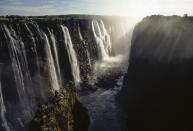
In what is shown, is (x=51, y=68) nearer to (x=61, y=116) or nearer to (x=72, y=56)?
(x=72, y=56)

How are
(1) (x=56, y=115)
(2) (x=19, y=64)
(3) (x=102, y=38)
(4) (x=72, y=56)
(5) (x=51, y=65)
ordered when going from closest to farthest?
(1) (x=56, y=115), (2) (x=19, y=64), (5) (x=51, y=65), (4) (x=72, y=56), (3) (x=102, y=38)

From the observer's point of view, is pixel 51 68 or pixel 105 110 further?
pixel 51 68

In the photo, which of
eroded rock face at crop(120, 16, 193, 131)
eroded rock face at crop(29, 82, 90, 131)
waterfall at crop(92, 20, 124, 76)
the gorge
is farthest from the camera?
waterfall at crop(92, 20, 124, 76)

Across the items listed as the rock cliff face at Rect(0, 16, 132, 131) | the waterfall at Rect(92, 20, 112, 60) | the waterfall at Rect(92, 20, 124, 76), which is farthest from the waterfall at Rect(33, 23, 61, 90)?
the waterfall at Rect(92, 20, 112, 60)

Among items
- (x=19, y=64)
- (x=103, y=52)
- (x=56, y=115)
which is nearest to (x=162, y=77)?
(x=56, y=115)

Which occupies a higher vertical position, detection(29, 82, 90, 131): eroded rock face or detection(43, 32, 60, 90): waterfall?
detection(43, 32, 60, 90): waterfall

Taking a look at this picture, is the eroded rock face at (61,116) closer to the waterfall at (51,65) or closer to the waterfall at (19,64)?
the waterfall at (19,64)

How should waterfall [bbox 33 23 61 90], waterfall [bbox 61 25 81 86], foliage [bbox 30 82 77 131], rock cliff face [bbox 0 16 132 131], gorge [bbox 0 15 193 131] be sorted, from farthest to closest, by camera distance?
waterfall [bbox 61 25 81 86], waterfall [bbox 33 23 61 90], rock cliff face [bbox 0 16 132 131], foliage [bbox 30 82 77 131], gorge [bbox 0 15 193 131]

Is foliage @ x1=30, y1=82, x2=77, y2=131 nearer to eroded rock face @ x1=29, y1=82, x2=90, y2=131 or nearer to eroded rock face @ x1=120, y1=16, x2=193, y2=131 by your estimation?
eroded rock face @ x1=29, y1=82, x2=90, y2=131
